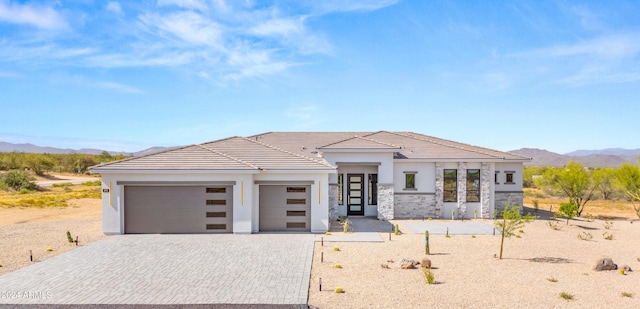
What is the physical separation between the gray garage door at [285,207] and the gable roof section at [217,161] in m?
1.12

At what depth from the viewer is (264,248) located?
15008 mm

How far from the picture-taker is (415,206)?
76.5ft

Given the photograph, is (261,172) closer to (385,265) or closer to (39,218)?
(385,265)

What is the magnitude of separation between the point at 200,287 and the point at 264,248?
Answer: 4.68 m

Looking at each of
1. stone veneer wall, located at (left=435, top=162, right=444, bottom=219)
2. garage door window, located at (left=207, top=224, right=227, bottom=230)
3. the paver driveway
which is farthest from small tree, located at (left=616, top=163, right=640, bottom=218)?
garage door window, located at (left=207, top=224, right=227, bottom=230)

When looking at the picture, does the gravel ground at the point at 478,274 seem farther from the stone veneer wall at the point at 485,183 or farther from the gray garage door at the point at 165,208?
the gray garage door at the point at 165,208

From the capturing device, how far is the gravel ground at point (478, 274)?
963 centimetres

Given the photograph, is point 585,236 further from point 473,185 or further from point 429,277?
point 429,277

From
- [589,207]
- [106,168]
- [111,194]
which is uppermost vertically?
[106,168]

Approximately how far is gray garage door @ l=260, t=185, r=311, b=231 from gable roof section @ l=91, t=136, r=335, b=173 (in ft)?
3.67

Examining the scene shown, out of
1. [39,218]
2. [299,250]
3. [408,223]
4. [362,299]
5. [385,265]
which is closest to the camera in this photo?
[362,299]

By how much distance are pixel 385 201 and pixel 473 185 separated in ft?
18.7

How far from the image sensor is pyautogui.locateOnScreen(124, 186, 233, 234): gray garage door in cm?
1773

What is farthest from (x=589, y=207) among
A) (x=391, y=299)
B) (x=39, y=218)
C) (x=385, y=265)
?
(x=39, y=218)
